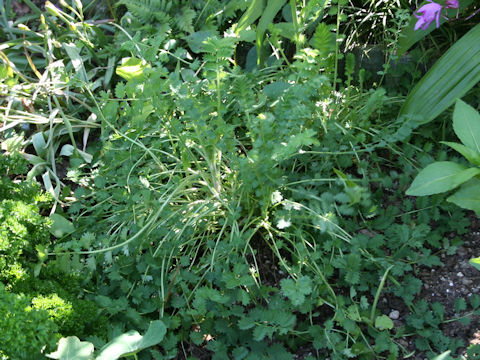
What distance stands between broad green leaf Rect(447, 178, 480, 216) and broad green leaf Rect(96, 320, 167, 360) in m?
0.94

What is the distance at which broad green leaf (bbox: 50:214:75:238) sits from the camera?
189cm

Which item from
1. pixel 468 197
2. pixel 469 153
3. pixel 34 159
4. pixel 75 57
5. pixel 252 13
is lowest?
pixel 34 159

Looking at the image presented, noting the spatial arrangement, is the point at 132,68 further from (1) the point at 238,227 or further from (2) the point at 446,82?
(2) the point at 446,82

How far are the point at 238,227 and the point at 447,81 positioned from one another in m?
0.92

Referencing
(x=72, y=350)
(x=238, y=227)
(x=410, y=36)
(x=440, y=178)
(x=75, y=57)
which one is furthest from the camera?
(x=75, y=57)

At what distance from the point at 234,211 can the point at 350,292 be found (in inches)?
17.1

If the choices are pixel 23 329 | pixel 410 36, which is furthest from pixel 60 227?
pixel 410 36

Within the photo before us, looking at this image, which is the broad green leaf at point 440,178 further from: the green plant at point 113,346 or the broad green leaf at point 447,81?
the green plant at point 113,346

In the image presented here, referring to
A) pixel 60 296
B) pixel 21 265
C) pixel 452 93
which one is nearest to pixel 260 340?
pixel 60 296

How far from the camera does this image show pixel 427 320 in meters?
1.54

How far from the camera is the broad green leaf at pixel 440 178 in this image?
164cm

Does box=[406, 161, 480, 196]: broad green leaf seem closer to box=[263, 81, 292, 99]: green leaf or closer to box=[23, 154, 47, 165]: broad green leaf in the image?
box=[263, 81, 292, 99]: green leaf

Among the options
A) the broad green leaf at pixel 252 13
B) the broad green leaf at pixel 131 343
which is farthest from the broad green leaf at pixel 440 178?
the broad green leaf at pixel 252 13

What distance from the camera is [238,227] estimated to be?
1814mm
